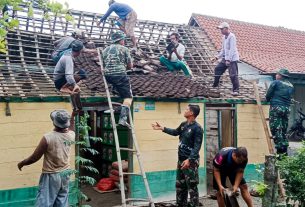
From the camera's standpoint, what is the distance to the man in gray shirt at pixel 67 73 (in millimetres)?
6941

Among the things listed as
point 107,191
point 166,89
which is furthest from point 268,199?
point 107,191

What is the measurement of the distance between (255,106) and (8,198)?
623 centimetres

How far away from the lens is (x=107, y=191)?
9.16 meters

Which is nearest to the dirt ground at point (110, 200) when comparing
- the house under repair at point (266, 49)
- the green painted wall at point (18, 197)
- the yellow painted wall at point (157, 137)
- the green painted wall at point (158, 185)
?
the green painted wall at point (158, 185)

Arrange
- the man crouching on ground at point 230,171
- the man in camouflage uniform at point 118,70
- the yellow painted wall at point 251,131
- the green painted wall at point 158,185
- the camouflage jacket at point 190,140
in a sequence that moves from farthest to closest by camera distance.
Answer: the yellow painted wall at point 251,131 → the green painted wall at point 158,185 → the man in camouflage uniform at point 118,70 → the camouflage jacket at point 190,140 → the man crouching on ground at point 230,171

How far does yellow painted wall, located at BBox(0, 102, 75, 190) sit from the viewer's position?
21.9 feet

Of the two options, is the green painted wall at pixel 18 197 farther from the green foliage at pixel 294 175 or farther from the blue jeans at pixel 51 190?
the green foliage at pixel 294 175

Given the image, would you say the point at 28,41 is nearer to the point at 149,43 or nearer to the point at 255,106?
the point at 149,43

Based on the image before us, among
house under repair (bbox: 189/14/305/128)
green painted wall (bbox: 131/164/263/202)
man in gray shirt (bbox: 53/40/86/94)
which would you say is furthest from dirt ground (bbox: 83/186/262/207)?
house under repair (bbox: 189/14/305/128)

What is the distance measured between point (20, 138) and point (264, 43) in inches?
497

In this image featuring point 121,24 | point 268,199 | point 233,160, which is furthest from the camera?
point 121,24

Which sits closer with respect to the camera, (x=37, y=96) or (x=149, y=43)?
(x=37, y=96)

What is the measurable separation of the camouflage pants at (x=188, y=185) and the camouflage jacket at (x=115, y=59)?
85.0 inches

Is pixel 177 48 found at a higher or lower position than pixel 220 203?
higher
